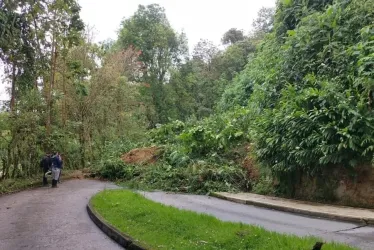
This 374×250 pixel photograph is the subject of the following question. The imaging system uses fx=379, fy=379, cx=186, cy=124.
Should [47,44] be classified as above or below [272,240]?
above

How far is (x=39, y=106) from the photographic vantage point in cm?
2309

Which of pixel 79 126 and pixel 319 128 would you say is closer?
pixel 319 128

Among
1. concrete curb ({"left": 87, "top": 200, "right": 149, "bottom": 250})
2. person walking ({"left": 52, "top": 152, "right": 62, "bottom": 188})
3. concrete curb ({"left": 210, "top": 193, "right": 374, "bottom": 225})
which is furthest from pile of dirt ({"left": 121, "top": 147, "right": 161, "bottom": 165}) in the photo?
concrete curb ({"left": 87, "top": 200, "right": 149, "bottom": 250})

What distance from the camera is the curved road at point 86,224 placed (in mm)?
7413

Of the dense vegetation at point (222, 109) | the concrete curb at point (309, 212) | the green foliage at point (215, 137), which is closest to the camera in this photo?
the concrete curb at point (309, 212)

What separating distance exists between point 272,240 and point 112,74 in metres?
24.8

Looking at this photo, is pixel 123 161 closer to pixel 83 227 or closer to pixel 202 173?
pixel 202 173

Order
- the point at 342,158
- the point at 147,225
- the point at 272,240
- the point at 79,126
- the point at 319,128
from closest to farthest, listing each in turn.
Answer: the point at 272,240
the point at 147,225
the point at 342,158
the point at 319,128
the point at 79,126

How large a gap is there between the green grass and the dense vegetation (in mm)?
3836

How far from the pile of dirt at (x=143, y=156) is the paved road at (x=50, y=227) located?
747 cm

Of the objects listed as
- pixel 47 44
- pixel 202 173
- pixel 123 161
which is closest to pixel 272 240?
pixel 47 44

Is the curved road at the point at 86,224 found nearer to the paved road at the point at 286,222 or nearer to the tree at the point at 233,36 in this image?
the paved road at the point at 286,222

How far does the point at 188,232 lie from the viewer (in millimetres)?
6977

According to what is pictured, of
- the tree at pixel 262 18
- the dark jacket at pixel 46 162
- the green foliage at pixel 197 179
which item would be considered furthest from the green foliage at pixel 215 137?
the tree at pixel 262 18
